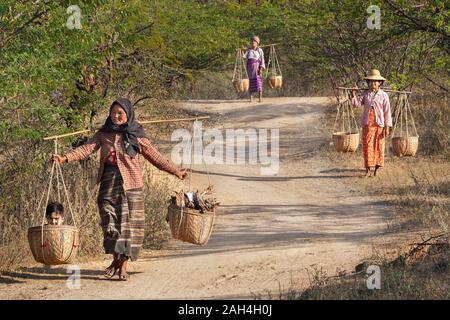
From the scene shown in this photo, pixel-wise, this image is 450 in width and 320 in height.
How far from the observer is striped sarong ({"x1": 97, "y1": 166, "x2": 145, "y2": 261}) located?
9.68 meters

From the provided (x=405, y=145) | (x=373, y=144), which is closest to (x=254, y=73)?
(x=373, y=144)

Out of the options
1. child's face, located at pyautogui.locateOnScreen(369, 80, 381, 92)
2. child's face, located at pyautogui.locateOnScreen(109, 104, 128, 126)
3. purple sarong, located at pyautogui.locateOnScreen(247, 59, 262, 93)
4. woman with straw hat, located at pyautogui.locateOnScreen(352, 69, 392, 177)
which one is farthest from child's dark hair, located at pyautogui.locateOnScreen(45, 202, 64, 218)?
purple sarong, located at pyautogui.locateOnScreen(247, 59, 262, 93)

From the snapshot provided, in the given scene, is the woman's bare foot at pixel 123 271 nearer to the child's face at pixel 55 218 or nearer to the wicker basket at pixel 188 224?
the wicker basket at pixel 188 224

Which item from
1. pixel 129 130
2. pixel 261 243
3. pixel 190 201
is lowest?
pixel 261 243

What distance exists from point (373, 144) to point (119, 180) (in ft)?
23.0

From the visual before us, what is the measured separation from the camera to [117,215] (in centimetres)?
975

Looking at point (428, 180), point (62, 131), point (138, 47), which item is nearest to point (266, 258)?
point (62, 131)

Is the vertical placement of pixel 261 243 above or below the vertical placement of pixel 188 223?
below

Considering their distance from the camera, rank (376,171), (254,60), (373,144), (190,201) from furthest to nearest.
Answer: (254,60), (376,171), (373,144), (190,201)

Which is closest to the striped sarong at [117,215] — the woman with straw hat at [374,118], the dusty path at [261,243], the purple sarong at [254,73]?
the dusty path at [261,243]

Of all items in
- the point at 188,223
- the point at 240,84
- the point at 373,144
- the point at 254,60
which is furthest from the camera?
the point at 254,60

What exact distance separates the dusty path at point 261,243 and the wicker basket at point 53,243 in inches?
13.1

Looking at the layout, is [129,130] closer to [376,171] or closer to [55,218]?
[55,218]

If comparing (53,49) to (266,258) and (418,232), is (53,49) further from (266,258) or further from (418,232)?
(418,232)
